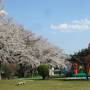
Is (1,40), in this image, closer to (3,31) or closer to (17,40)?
(3,31)

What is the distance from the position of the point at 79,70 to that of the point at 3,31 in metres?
20.9

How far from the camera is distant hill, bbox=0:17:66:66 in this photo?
51.1 m

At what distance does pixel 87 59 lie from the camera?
50.6 m

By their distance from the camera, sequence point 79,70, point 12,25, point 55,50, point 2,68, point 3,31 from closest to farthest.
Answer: point 3,31
point 2,68
point 12,25
point 79,70
point 55,50

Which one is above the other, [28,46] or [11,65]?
[28,46]

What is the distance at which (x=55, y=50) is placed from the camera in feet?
263

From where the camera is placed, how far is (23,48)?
60875 millimetres

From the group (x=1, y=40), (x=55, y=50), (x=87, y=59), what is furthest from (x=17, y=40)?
(x=55, y=50)

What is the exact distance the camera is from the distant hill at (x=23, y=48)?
5109 centimetres

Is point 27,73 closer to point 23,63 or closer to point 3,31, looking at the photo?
point 23,63

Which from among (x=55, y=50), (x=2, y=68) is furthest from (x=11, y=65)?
(x=55, y=50)

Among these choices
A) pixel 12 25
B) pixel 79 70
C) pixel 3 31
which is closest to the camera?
pixel 3 31

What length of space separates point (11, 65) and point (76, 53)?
10026 millimetres

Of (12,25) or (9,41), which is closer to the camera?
(9,41)
